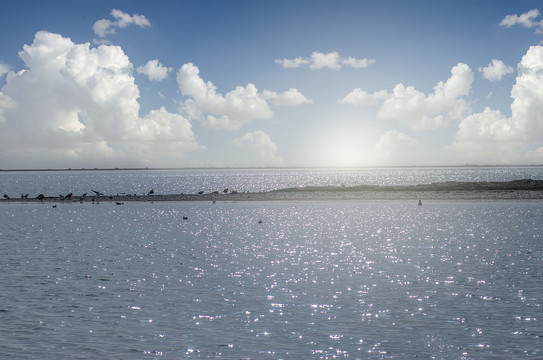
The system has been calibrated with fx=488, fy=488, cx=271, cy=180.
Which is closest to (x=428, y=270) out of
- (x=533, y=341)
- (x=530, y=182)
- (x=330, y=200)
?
(x=533, y=341)

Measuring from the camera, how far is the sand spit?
343 ft

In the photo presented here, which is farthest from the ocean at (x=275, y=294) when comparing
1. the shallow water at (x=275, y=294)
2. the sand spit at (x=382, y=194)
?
the sand spit at (x=382, y=194)

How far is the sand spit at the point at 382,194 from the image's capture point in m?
104

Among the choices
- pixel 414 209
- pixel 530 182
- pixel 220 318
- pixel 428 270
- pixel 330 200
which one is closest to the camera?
pixel 220 318

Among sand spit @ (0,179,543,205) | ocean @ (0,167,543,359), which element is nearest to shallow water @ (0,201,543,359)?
ocean @ (0,167,543,359)

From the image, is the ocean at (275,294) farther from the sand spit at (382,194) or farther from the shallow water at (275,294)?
the sand spit at (382,194)

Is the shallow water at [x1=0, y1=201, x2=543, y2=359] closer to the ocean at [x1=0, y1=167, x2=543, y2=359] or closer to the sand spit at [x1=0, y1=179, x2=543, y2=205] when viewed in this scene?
the ocean at [x1=0, y1=167, x2=543, y2=359]

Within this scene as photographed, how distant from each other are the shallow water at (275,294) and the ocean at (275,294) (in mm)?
94

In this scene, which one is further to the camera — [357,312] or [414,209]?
[414,209]

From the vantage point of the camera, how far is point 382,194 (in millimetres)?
112562

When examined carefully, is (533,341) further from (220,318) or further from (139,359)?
(139,359)

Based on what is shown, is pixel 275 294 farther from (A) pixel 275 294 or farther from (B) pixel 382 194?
(B) pixel 382 194

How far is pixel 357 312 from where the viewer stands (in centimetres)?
2052

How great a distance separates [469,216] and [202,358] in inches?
2376
